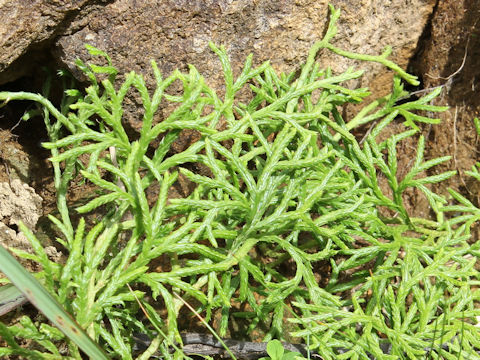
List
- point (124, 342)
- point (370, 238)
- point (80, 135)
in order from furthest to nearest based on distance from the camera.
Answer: point (370, 238) → point (124, 342) → point (80, 135)

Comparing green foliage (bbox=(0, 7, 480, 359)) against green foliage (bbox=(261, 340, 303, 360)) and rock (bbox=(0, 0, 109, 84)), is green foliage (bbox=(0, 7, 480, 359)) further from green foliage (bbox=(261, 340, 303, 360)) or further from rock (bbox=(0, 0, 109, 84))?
rock (bbox=(0, 0, 109, 84))

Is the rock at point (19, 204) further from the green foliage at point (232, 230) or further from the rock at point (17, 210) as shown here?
the green foliage at point (232, 230)

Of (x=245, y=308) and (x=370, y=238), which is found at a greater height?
(x=370, y=238)

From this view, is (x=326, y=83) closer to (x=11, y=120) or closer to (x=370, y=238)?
(x=370, y=238)

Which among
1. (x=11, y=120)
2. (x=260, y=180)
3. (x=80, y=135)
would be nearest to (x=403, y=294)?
(x=260, y=180)

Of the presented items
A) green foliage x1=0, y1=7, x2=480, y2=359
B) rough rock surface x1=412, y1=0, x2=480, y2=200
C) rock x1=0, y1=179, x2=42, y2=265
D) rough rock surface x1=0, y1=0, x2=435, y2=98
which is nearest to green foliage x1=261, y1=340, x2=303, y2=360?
green foliage x1=0, y1=7, x2=480, y2=359
